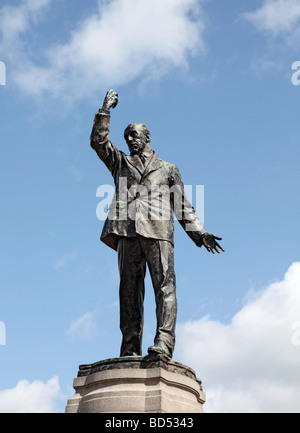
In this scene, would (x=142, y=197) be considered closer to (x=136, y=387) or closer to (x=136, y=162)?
(x=136, y=162)

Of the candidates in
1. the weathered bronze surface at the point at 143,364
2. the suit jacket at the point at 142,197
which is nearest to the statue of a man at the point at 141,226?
the suit jacket at the point at 142,197

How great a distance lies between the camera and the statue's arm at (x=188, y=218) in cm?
1062

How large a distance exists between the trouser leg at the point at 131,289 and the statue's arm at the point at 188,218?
1.06 metres

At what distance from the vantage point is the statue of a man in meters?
9.88

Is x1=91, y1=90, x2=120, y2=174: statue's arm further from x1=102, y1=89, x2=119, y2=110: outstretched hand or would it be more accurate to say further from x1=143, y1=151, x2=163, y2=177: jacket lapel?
x1=143, y1=151, x2=163, y2=177: jacket lapel

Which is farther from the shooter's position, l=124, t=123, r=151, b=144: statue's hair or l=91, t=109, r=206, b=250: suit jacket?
l=124, t=123, r=151, b=144: statue's hair

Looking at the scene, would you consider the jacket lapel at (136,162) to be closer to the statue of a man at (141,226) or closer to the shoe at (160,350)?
the statue of a man at (141,226)

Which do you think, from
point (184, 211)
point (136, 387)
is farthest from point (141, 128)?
point (136, 387)

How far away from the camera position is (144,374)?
28.8 ft

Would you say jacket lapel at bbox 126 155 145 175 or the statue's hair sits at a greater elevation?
the statue's hair

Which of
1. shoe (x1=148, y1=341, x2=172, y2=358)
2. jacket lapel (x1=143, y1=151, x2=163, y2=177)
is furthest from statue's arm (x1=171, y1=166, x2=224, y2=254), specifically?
shoe (x1=148, y1=341, x2=172, y2=358)
